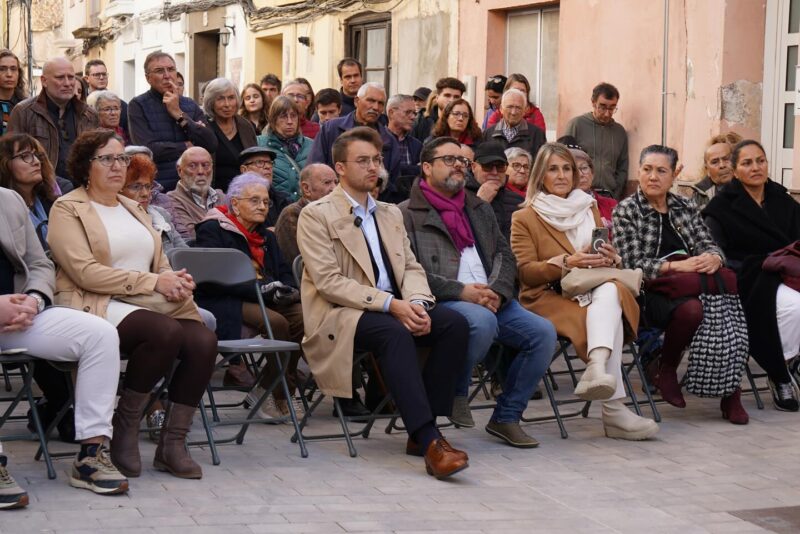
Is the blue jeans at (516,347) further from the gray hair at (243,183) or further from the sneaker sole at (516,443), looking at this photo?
the gray hair at (243,183)

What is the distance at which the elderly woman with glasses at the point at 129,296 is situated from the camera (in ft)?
21.5

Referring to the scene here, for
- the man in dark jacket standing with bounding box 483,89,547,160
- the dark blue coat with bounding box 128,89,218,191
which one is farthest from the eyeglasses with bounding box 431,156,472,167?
the man in dark jacket standing with bounding box 483,89,547,160

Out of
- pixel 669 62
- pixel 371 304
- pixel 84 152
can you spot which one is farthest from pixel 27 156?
pixel 669 62

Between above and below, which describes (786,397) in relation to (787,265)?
below

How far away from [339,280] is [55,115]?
3.74 metres

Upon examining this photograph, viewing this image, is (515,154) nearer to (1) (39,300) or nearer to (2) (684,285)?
(2) (684,285)

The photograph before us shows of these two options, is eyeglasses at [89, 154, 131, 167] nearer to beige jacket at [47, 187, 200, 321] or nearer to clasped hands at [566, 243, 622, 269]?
beige jacket at [47, 187, 200, 321]

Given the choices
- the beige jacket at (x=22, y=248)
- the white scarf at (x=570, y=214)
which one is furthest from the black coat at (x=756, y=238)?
the beige jacket at (x=22, y=248)

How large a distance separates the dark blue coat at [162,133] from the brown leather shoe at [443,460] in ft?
13.7

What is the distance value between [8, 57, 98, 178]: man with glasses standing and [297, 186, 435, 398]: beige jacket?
3200mm

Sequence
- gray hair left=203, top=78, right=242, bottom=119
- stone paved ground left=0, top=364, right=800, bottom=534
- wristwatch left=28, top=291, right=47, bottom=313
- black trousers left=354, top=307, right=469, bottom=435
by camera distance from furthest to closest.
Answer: gray hair left=203, top=78, right=242, bottom=119, black trousers left=354, top=307, right=469, bottom=435, wristwatch left=28, top=291, right=47, bottom=313, stone paved ground left=0, top=364, right=800, bottom=534

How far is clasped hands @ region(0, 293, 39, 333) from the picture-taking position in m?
6.26

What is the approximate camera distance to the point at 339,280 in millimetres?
7230

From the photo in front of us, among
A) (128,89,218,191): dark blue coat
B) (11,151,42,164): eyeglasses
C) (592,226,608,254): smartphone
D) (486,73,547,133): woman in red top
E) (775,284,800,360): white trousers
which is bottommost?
(775,284,800,360): white trousers
